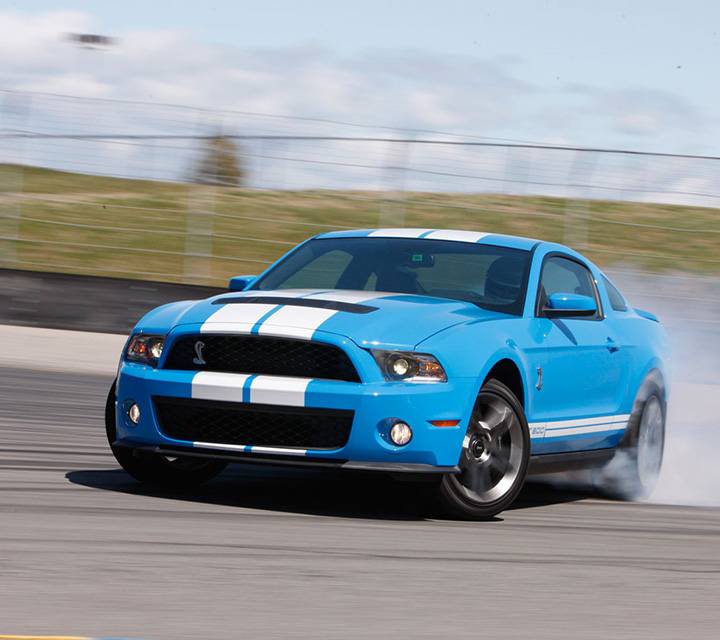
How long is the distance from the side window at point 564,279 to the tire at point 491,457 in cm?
94

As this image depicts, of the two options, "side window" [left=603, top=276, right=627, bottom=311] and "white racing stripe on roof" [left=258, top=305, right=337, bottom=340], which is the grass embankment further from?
"white racing stripe on roof" [left=258, top=305, right=337, bottom=340]

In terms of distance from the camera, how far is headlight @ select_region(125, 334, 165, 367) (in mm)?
6023

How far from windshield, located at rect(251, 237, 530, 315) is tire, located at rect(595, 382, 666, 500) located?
130 centimetres

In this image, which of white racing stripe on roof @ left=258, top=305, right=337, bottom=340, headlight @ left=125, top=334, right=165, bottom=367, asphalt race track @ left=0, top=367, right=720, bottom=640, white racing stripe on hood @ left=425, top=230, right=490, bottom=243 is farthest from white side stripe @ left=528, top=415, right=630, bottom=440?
headlight @ left=125, top=334, right=165, bottom=367

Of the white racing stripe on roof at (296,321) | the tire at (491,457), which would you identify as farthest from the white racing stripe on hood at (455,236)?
the white racing stripe on roof at (296,321)

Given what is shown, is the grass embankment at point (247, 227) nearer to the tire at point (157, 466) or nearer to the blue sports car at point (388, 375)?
the blue sports car at point (388, 375)

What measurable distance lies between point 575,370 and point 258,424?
1957mm

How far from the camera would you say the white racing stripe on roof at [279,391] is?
5586 millimetres

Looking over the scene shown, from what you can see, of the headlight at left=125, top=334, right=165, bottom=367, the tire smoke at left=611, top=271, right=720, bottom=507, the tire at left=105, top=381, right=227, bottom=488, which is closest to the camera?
the headlight at left=125, top=334, right=165, bottom=367

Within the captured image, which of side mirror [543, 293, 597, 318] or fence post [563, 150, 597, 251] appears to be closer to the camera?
side mirror [543, 293, 597, 318]

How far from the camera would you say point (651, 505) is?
23.9 ft

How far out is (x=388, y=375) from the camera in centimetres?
566

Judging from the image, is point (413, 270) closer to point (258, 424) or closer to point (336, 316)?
point (336, 316)

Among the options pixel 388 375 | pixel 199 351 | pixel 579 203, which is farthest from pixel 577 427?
pixel 579 203
